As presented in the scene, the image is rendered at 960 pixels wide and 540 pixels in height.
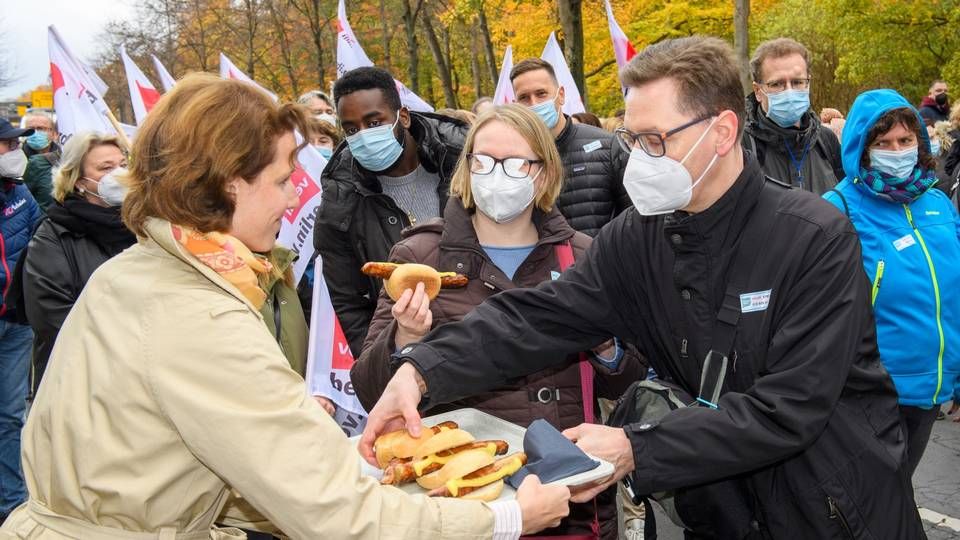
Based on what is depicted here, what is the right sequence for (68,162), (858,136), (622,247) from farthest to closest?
(68,162), (858,136), (622,247)

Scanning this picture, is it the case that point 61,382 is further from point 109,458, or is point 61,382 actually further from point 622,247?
point 622,247

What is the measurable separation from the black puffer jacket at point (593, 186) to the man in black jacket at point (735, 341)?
2.41 m

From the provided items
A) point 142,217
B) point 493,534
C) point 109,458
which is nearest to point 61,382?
point 109,458

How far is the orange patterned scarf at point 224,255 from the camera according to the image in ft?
6.72

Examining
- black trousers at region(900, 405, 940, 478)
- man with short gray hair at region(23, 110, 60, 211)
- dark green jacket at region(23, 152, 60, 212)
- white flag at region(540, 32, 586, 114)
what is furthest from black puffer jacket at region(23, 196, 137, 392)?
white flag at region(540, 32, 586, 114)

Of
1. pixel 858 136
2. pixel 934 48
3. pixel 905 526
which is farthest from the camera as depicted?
pixel 934 48

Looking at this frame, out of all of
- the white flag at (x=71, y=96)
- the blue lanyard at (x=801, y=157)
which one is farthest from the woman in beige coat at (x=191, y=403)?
the white flag at (x=71, y=96)

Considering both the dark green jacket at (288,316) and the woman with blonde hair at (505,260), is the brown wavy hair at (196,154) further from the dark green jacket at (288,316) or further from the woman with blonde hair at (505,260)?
the dark green jacket at (288,316)

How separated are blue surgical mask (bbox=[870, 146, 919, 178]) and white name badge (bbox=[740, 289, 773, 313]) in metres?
1.95

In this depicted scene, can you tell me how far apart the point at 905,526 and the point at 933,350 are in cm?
168

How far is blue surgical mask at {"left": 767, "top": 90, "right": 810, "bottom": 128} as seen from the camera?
5.24m

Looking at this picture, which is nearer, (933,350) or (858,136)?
(933,350)

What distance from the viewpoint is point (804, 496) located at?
2227 mm

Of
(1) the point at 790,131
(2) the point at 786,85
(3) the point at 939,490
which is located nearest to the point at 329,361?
(1) the point at 790,131
